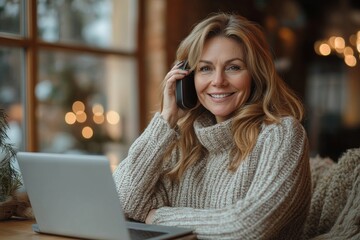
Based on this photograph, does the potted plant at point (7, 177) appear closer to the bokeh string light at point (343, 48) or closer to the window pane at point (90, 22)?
the window pane at point (90, 22)

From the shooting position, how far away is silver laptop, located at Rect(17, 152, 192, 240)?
56.4 inches

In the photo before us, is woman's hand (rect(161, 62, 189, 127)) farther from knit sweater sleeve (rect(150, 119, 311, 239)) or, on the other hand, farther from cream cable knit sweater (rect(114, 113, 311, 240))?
knit sweater sleeve (rect(150, 119, 311, 239))

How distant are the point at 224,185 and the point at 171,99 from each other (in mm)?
367

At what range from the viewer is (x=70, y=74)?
4328 mm

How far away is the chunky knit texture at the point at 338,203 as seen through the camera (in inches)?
70.6

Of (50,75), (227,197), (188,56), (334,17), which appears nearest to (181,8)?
(50,75)

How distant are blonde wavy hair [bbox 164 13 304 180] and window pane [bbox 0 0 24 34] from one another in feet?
6.80

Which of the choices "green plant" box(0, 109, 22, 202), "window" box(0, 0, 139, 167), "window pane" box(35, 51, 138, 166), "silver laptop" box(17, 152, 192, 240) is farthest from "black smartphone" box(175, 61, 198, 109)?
"window pane" box(35, 51, 138, 166)

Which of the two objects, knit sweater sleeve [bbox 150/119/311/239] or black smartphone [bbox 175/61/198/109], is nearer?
knit sweater sleeve [bbox 150/119/311/239]

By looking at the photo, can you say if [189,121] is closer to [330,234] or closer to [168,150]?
[168,150]

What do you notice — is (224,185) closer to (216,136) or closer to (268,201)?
(216,136)

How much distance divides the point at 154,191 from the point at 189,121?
0.27m

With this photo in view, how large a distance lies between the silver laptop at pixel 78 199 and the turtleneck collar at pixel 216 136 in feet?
1.21

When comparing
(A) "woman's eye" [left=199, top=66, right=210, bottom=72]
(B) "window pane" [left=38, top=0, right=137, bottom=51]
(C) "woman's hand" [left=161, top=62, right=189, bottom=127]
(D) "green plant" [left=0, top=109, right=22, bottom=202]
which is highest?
(B) "window pane" [left=38, top=0, right=137, bottom=51]
